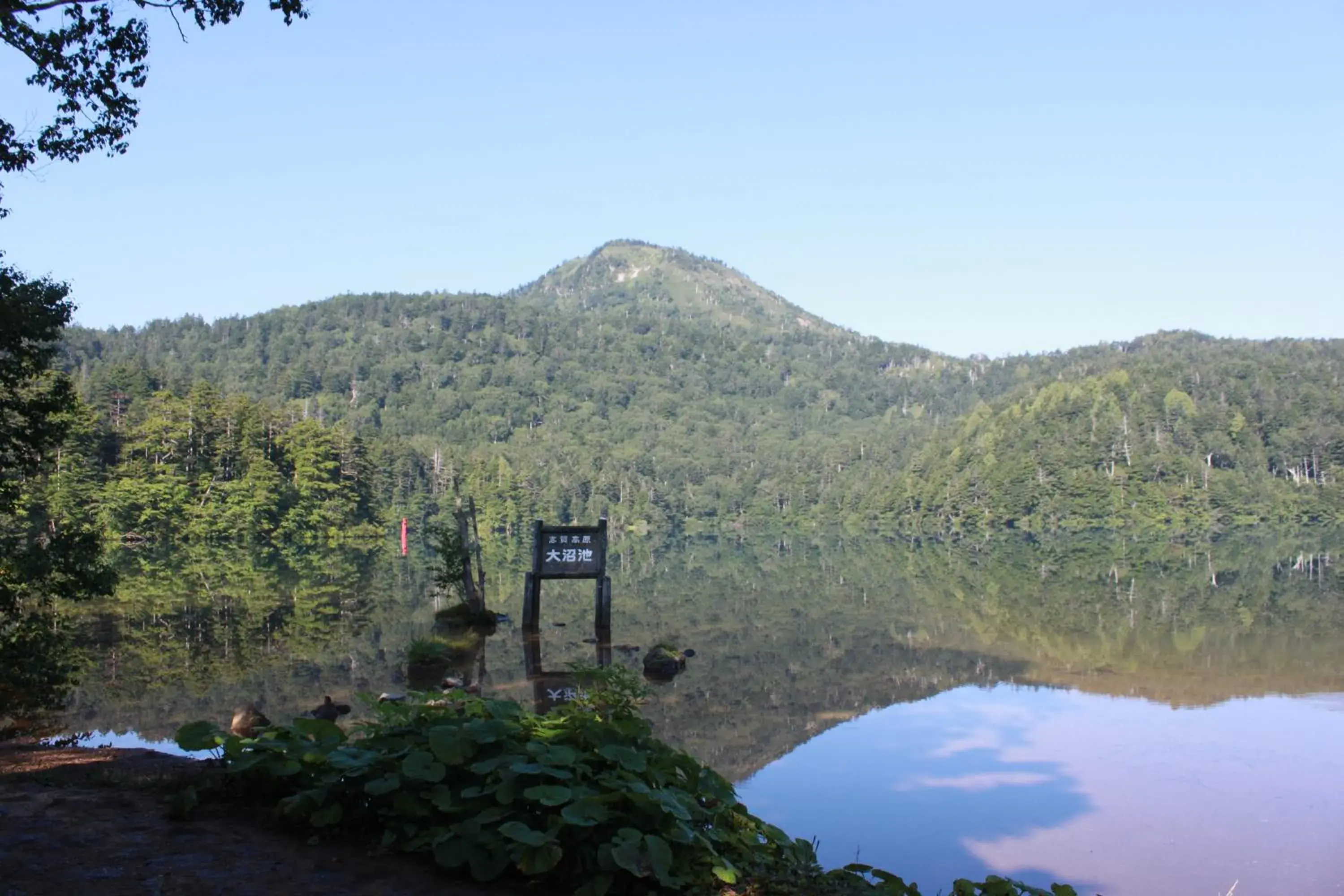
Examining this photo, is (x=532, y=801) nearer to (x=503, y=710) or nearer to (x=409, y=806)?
(x=409, y=806)

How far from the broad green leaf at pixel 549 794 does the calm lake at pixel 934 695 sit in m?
5.32

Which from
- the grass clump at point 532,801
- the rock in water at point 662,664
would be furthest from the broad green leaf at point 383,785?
the rock in water at point 662,664

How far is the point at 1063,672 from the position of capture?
2236cm

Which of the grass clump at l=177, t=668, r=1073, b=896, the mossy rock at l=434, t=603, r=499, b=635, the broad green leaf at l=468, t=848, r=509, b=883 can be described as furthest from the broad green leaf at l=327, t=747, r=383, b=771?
the mossy rock at l=434, t=603, r=499, b=635

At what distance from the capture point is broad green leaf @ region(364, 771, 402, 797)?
5.98 meters

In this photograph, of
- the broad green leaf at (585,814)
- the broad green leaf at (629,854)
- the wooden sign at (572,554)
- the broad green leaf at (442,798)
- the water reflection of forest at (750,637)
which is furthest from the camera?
the wooden sign at (572,554)

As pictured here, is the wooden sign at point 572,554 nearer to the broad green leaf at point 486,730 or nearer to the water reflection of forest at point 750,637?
the water reflection of forest at point 750,637

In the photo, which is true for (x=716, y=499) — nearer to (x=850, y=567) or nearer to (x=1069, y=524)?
(x=1069, y=524)

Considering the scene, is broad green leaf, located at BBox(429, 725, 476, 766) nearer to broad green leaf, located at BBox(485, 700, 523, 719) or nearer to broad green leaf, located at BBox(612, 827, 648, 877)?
broad green leaf, located at BBox(485, 700, 523, 719)

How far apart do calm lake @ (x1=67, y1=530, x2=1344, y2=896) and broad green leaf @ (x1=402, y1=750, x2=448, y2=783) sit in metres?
5.32

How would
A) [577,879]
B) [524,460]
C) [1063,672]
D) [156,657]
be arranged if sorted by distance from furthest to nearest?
[524,460] → [1063,672] → [156,657] → [577,879]

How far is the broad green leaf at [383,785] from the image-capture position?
5.98 m

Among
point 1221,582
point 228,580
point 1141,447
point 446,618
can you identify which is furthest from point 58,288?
point 1141,447

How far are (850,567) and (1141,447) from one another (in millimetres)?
80088
